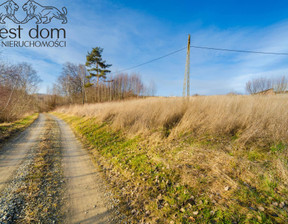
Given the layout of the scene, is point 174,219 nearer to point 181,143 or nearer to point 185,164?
point 185,164

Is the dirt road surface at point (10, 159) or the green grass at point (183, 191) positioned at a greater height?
the green grass at point (183, 191)

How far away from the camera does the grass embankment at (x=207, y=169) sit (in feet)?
6.32

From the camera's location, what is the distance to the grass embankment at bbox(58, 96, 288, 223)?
1.93m

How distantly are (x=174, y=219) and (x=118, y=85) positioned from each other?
1246 inches

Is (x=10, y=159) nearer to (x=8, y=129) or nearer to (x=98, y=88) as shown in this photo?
(x=8, y=129)

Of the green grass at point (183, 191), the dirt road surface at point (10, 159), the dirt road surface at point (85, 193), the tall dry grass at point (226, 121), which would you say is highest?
the tall dry grass at point (226, 121)

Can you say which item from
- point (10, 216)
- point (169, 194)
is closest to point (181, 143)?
point (169, 194)

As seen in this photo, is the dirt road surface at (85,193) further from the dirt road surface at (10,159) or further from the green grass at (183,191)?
the dirt road surface at (10,159)

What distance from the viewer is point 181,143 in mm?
3963

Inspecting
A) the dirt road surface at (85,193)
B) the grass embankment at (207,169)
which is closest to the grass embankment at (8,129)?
the dirt road surface at (85,193)

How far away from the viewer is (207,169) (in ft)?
9.05

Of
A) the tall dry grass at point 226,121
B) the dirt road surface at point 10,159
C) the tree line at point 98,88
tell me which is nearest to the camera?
the dirt road surface at point 10,159

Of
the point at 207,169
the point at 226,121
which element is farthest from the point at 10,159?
the point at 226,121

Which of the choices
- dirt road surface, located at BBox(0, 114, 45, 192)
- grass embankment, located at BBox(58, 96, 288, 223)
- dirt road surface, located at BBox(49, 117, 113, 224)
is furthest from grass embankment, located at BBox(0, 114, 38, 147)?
grass embankment, located at BBox(58, 96, 288, 223)
